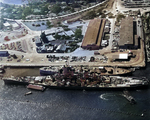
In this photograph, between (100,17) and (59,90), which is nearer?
(59,90)

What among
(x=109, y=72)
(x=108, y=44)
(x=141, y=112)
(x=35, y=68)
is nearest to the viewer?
(x=141, y=112)

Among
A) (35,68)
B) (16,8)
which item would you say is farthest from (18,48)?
(16,8)

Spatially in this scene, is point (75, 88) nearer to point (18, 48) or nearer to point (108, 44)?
point (108, 44)

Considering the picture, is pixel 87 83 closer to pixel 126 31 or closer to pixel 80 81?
pixel 80 81

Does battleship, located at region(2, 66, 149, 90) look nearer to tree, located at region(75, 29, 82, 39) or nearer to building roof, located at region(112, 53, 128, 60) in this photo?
building roof, located at region(112, 53, 128, 60)

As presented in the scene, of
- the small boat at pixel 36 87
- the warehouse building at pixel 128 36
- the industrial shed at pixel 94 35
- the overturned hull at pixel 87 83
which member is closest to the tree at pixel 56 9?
the industrial shed at pixel 94 35

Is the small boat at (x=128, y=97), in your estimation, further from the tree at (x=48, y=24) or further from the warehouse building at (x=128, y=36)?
the tree at (x=48, y=24)

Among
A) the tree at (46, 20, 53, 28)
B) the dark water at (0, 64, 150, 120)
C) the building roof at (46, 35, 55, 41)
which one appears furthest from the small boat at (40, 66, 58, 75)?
the tree at (46, 20, 53, 28)
